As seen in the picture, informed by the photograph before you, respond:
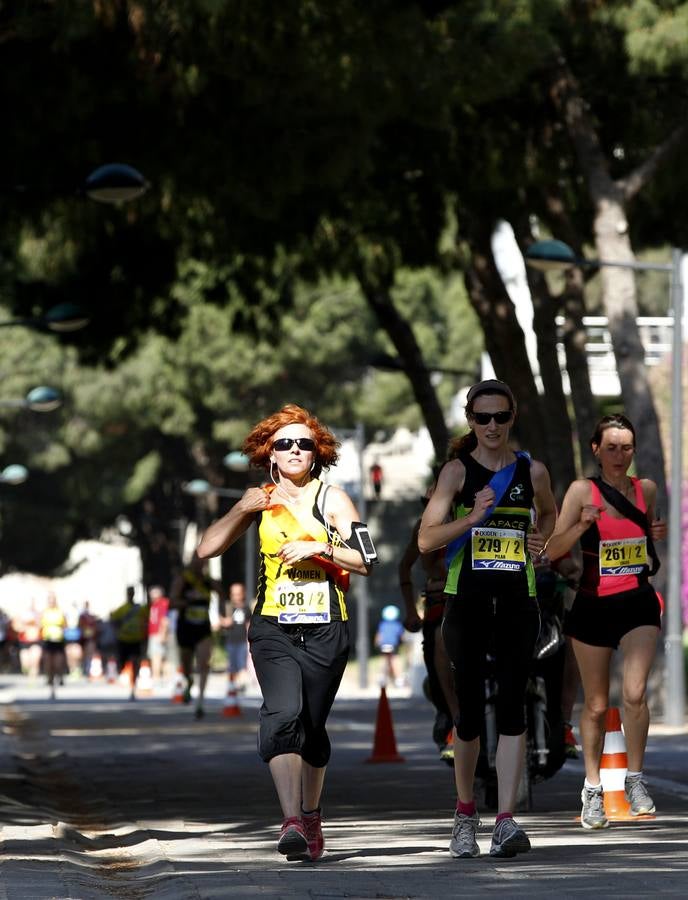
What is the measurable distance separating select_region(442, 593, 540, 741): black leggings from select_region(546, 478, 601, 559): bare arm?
1.06 meters

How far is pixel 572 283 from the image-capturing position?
28016 mm

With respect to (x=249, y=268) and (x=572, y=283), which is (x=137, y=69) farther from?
(x=572, y=283)

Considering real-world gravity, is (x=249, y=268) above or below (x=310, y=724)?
above

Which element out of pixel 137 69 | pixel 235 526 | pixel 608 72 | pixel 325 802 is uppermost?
pixel 608 72

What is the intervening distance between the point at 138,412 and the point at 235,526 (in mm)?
56157

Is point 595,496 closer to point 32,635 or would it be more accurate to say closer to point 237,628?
point 237,628

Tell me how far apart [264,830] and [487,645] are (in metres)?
2.33

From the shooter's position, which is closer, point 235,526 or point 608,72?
point 235,526

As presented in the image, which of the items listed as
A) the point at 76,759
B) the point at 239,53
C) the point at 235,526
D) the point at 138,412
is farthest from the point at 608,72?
the point at 138,412

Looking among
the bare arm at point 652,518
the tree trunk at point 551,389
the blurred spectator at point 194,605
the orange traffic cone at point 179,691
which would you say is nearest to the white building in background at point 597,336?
the orange traffic cone at point 179,691

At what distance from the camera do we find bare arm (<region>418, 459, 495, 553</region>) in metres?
9.20

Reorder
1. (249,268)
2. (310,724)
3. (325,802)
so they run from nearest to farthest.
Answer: (310,724) → (325,802) → (249,268)

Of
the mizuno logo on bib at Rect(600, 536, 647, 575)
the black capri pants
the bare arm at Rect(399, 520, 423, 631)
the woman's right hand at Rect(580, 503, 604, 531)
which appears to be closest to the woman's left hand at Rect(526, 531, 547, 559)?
the black capri pants

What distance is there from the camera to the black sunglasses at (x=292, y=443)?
9.45 meters
